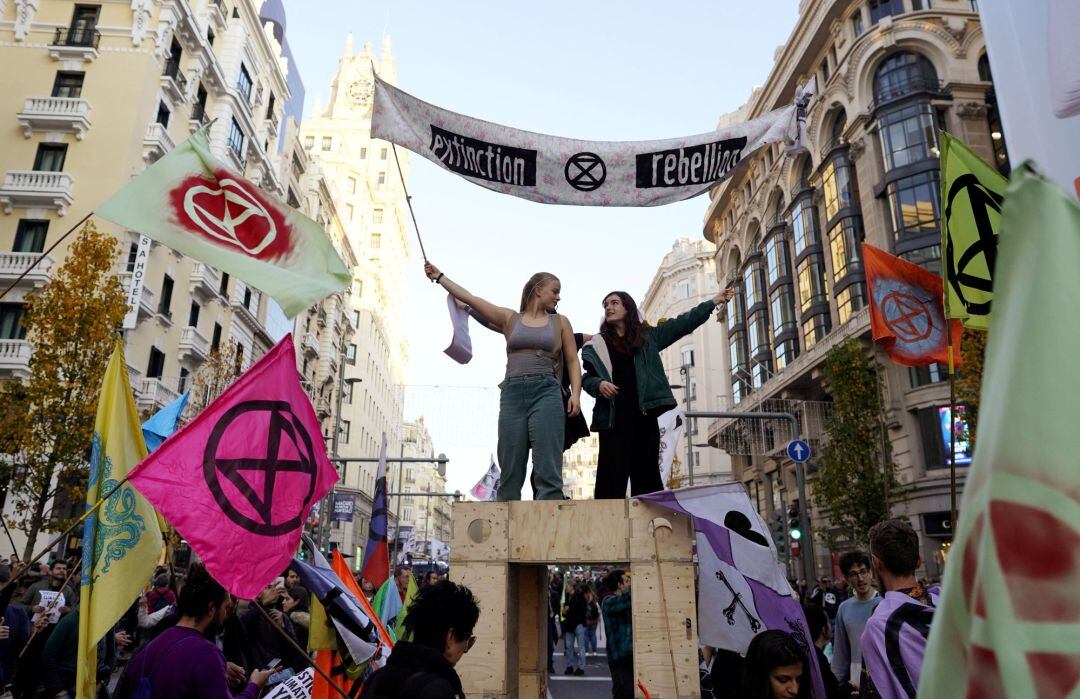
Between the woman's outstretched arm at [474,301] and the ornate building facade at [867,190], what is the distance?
26937 mm

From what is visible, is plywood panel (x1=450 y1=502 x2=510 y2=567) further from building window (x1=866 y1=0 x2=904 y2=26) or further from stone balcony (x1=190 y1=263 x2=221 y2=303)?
building window (x1=866 y1=0 x2=904 y2=26)

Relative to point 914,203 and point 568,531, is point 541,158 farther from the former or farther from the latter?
point 914,203

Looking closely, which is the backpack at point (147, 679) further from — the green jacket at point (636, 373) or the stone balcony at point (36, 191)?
the stone balcony at point (36, 191)

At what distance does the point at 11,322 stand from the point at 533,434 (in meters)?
26.4

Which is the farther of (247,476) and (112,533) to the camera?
(112,533)

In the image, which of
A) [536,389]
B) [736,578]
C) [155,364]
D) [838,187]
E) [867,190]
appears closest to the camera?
[736,578]

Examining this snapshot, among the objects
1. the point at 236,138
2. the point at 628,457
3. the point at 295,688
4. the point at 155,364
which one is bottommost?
the point at 295,688

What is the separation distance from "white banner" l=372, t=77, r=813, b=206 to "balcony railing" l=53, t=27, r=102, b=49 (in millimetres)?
28677

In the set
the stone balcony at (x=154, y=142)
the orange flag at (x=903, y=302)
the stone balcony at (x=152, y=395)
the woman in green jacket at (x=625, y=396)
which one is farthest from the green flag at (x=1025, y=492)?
the stone balcony at (x=154, y=142)

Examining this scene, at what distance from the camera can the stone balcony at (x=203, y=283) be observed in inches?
1286

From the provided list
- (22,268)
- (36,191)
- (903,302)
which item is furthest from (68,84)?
(903,302)

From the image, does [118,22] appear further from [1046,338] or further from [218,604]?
[1046,338]

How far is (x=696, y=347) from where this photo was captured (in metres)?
75.9

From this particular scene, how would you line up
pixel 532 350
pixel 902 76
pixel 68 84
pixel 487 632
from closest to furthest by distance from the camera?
pixel 487 632 → pixel 532 350 → pixel 68 84 → pixel 902 76
